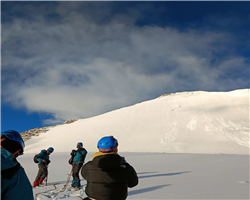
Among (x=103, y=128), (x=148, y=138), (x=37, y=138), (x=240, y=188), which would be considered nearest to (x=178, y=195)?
(x=240, y=188)

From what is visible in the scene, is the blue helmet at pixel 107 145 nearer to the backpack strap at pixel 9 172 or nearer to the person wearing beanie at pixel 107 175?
the person wearing beanie at pixel 107 175

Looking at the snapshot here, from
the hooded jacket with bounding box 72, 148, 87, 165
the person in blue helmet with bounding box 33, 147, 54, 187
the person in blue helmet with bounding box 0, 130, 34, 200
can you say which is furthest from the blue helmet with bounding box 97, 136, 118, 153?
the person in blue helmet with bounding box 33, 147, 54, 187

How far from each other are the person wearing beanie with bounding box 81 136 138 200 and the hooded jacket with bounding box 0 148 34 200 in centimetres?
89

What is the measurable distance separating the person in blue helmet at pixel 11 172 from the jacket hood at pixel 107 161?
0.84 metres

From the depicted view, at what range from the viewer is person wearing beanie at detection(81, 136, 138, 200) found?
7.74ft

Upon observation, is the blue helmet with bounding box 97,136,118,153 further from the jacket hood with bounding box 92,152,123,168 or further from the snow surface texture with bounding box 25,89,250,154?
the snow surface texture with bounding box 25,89,250,154

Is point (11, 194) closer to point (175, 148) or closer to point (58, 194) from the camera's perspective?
point (58, 194)

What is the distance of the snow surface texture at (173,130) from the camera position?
2048cm

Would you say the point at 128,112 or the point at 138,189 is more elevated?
the point at 128,112

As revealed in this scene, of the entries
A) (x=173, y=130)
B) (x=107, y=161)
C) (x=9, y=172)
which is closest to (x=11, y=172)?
(x=9, y=172)

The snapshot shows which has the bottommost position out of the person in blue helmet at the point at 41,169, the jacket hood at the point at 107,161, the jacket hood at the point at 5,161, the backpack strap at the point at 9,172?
the person in blue helmet at the point at 41,169

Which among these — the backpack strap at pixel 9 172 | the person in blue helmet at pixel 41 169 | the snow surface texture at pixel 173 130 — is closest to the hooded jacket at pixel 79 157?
the person in blue helmet at pixel 41 169

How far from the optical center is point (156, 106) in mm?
34375

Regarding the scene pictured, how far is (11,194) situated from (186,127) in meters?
24.9
